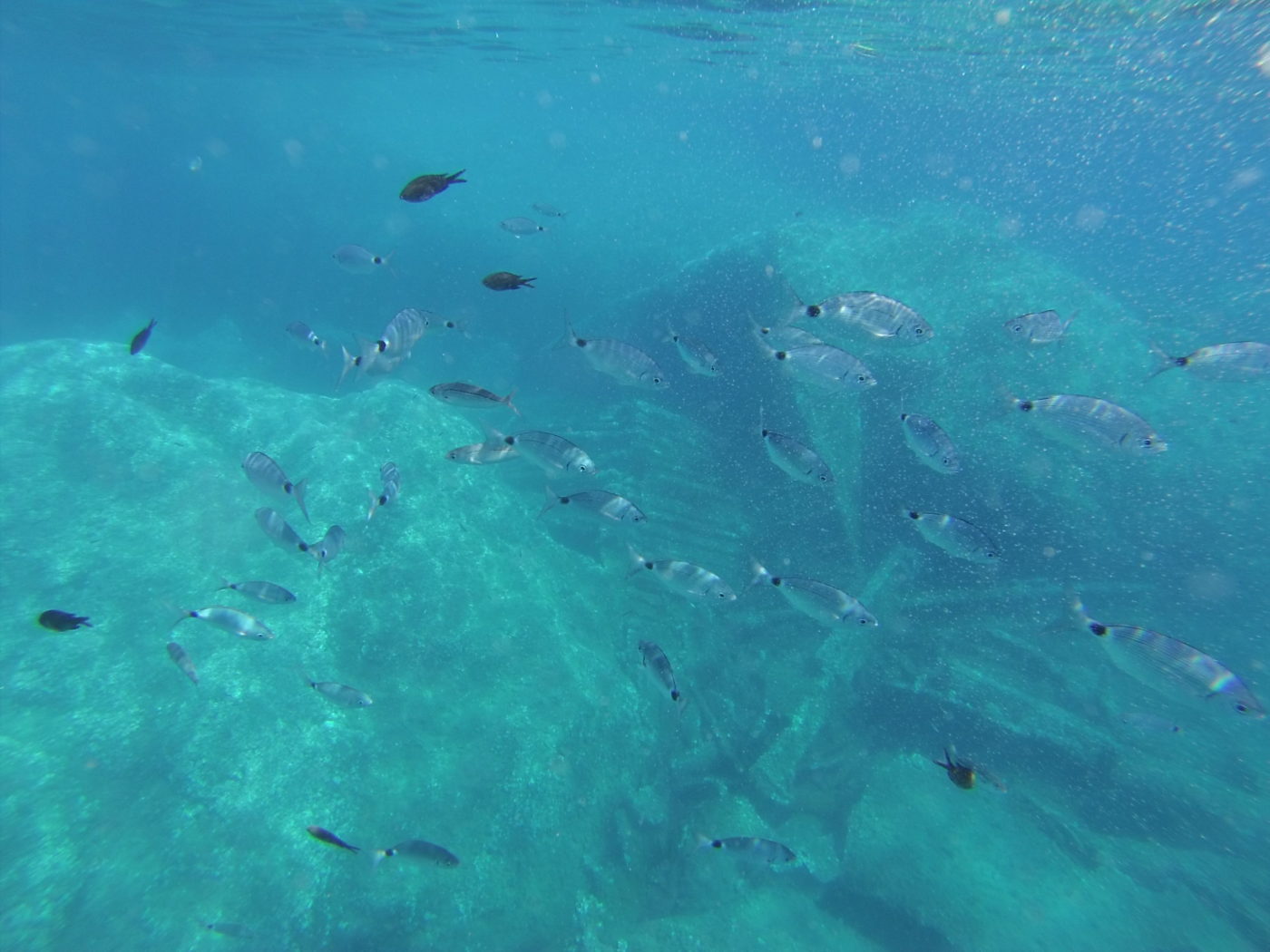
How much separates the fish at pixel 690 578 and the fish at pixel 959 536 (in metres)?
1.73

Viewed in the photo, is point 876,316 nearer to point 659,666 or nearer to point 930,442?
point 930,442

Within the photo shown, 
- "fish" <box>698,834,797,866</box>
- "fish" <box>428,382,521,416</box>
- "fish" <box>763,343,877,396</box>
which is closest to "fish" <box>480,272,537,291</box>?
"fish" <box>428,382,521,416</box>

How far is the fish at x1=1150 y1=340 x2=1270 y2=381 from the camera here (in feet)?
18.2

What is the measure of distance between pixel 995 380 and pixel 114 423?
14.4m

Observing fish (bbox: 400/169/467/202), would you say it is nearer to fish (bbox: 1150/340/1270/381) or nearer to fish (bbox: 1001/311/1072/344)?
fish (bbox: 1001/311/1072/344)

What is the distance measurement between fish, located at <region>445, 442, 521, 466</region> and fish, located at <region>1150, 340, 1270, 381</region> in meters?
6.41

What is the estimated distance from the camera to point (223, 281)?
80.3 feet

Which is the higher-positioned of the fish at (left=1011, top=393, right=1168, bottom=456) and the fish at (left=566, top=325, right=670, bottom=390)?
the fish at (left=1011, top=393, right=1168, bottom=456)

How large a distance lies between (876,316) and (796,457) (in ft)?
5.04

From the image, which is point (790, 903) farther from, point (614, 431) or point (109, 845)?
point (614, 431)

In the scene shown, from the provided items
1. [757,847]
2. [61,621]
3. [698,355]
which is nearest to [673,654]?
[757,847]

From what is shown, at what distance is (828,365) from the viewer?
205 inches

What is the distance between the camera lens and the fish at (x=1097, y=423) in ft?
16.5

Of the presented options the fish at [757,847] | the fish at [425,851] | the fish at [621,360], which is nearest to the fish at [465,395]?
the fish at [621,360]
